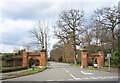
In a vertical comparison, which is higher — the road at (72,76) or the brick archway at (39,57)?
the brick archway at (39,57)

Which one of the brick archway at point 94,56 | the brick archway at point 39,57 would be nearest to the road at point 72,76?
the brick archway at point 94,56

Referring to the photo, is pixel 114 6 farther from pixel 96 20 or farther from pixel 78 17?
pixel 78 17

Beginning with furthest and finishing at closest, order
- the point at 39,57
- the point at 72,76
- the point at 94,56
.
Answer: the point at 39,57, the point at 94,56, the point at 72,76

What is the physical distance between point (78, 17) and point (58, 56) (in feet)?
191

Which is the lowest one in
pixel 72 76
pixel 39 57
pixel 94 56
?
pixel 72 76

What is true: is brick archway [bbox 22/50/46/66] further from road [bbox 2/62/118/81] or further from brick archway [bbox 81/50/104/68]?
road [bbox 2/62/118/81]

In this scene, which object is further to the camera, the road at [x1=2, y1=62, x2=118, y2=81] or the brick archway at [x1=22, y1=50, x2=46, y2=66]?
the brick archway at [x1=22, y1=50, x2=46, y2=66]

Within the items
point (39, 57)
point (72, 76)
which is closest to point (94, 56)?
point (39, 57)

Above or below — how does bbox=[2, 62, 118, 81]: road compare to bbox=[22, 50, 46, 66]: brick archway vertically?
below

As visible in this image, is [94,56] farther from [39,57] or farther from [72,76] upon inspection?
[72,76]

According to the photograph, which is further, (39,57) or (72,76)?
(39,57)

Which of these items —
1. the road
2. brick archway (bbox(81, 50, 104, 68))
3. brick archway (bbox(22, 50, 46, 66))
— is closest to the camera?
the road

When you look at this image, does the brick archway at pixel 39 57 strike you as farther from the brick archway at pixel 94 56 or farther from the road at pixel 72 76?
the road at pixel 72 76

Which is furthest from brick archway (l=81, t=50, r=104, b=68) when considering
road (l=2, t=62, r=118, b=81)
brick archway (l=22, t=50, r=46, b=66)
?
road (l=2, t=62, r=118, b=81)
